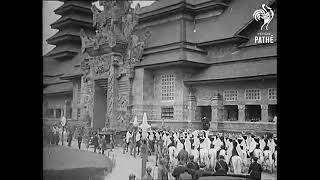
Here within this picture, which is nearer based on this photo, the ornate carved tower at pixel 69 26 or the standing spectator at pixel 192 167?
the standing spectator at pixel 192 167

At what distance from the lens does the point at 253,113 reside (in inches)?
158

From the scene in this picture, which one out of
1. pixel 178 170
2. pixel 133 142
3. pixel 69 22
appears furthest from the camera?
pixel 69 22

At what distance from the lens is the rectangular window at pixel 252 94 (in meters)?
4.00

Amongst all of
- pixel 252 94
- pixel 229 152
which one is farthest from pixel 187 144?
pixel 252 94

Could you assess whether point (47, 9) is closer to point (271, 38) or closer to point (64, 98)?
point (64, 98)

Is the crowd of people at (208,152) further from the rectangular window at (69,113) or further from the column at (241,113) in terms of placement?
the rectangular window at (69,113)

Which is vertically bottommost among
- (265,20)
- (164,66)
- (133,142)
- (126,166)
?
(126,166)

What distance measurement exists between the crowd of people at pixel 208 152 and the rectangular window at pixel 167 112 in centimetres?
17

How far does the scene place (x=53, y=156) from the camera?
189 inches

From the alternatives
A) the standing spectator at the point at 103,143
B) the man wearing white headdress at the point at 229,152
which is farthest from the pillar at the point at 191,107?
Result: the standing spectator at the point at 103,143

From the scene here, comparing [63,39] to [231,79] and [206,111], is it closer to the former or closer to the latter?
[206,111]

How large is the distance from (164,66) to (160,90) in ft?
0.85

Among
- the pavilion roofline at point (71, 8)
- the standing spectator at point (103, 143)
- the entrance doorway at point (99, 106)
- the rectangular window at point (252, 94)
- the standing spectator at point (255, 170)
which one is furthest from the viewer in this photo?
the pavilion roofline at point (71, 8)
